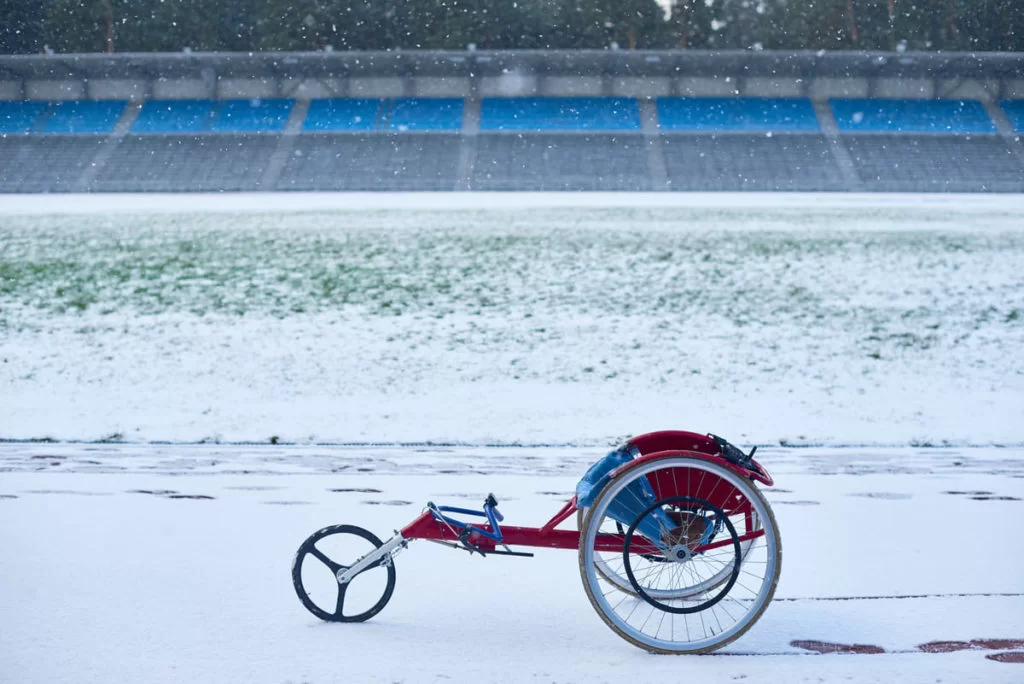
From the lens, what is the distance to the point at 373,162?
3475 centimetres

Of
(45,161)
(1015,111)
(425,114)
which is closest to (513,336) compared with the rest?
(425,114)

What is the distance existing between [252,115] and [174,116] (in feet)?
9.93

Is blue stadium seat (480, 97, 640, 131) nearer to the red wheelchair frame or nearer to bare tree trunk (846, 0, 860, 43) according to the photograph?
bare tree trunk (846, 0, 860, 43)

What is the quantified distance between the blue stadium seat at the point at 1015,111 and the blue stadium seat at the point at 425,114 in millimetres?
20980

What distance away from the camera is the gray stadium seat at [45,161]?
34031 mm

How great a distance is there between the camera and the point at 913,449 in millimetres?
5086

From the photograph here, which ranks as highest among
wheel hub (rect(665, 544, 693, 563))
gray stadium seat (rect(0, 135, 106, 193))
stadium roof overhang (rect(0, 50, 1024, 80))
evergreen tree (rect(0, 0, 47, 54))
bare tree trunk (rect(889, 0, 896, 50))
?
bare tree trunk (rect(889, 0, 896, 50))

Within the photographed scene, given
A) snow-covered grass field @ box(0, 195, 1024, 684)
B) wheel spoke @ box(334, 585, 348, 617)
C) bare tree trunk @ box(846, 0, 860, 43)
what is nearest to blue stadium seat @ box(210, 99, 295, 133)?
Answer: snow-covered grass field @ box(0, 195, 1024, 684)

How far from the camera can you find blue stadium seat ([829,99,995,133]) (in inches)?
1458

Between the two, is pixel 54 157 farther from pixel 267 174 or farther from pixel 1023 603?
pixel 1023 603

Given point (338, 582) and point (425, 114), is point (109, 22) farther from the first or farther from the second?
point (338, 582)

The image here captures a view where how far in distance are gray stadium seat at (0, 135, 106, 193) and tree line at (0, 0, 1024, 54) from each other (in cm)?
1379

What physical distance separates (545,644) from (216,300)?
8048 millimetres

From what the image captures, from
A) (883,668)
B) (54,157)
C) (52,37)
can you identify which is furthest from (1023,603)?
(52,37)
